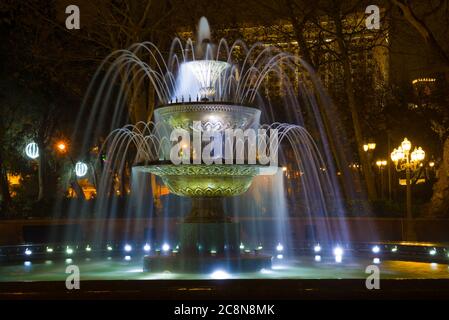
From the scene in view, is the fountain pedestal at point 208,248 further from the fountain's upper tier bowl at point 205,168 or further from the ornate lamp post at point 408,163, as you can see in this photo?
the ornate lamp post at point 408,163

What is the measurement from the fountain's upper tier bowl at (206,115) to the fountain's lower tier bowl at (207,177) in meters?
0.86

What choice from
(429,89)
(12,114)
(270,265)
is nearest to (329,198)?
(270,265)

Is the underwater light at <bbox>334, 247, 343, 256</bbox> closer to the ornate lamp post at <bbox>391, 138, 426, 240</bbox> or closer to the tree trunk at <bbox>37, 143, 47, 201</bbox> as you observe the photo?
the ornate lamp post at <bbox>391, 138, 426, 240</bbox>

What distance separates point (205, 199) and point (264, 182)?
3154 cm

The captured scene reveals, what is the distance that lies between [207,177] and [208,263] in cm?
159

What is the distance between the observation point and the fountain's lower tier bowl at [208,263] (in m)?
12.5

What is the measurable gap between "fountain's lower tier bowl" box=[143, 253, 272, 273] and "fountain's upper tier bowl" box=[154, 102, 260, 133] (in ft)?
7.64

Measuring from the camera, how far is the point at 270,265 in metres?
13.3

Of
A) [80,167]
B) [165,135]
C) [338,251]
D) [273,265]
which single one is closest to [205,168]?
[165,135]

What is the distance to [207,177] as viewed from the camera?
1310 centimetres

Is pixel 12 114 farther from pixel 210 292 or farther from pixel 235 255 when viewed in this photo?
pixel 210 292

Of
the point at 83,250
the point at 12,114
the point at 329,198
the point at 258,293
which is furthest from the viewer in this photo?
the point at 12,114

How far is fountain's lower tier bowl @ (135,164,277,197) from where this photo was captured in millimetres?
12578

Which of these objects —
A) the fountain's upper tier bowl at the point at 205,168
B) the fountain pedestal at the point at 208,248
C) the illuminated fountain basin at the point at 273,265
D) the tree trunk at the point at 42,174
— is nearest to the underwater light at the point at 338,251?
the illuminated fountain basin at the point at 273,265
